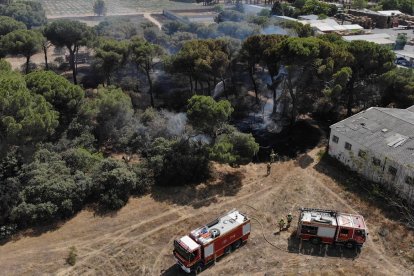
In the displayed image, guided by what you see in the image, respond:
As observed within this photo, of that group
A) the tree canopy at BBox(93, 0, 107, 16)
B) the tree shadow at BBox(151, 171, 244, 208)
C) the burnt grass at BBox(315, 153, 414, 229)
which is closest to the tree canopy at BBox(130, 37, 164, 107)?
the tree shadow at BBox(151, 171, 244, 208)

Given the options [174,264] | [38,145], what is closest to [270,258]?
[174,264]

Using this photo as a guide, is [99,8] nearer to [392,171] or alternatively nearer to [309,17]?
[309,17]

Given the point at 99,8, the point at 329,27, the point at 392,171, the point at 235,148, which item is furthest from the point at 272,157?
the point at 99,8

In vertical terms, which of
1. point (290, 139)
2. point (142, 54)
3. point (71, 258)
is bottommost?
point (71, 258)

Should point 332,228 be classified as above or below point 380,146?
below

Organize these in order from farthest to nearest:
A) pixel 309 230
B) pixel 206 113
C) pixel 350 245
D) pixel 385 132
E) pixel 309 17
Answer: pixel 309 17 → pixel 385 132 → pixel 206 113 → pixel 309 230 → pixel 350 245

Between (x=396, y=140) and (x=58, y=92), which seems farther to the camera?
(x=58, y=92)

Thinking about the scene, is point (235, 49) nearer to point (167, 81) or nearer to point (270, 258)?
point (167, 81)

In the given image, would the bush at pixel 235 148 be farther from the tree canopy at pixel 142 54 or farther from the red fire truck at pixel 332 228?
the tree canopy at pixel 142 54
